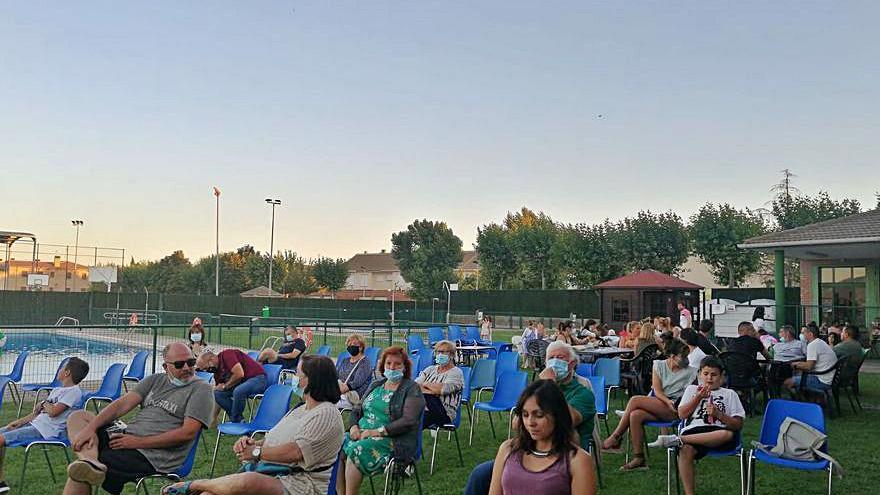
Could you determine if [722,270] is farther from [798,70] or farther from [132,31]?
[132,31]

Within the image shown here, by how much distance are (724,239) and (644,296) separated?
47.8ft

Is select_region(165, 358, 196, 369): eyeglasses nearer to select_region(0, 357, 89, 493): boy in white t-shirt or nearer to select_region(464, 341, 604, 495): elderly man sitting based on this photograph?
select_region(0, 357, 89, 493): boy in white t-shirt

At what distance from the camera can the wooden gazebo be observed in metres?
23.7

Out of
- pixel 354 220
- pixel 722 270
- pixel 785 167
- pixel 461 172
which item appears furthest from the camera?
pixel 354 220

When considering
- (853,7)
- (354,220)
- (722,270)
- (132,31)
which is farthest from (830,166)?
(354,220)

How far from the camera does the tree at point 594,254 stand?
134 ft

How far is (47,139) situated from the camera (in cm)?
2553

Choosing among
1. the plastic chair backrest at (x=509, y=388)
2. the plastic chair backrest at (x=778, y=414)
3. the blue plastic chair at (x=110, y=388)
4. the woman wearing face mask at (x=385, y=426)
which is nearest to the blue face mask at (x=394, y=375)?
the woman wearing face mask at (x=385, y=426)

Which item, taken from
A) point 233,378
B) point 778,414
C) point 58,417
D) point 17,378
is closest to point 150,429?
point 58,417

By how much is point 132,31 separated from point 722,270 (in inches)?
1307

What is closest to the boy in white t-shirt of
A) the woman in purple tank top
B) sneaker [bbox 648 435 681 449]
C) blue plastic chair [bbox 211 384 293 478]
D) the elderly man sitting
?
blue plastic chair [bbox 211 384 293 478]

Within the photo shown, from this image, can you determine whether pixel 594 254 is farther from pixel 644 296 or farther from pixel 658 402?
pixel 658 402

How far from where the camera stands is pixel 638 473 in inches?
260

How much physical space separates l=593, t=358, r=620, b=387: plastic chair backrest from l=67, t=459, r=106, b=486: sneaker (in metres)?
6.27
